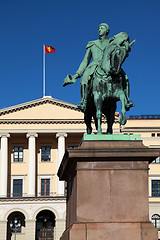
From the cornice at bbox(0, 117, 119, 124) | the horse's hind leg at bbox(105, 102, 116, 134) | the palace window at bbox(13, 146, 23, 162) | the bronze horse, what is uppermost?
the cornice at bbox(0, 117, 119, 124)

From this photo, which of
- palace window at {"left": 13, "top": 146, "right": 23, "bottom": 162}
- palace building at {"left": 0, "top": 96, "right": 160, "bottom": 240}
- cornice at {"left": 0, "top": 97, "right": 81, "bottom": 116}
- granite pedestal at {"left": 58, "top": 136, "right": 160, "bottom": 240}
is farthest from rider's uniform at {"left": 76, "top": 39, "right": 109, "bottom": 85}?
palace window at {"left": 13, "top": 146, "right": 23, "bottom": 162}

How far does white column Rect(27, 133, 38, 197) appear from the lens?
63.1 m

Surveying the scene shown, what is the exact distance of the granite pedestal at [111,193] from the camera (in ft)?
30.3

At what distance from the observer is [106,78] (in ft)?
34.2

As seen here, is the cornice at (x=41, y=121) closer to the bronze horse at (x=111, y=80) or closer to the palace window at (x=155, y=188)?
the palace window at (x=155, y=188)

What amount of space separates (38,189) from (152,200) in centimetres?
1342

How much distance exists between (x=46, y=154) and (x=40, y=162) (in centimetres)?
120

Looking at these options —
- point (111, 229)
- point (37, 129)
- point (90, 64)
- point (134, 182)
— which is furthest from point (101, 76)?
point (37, 129)

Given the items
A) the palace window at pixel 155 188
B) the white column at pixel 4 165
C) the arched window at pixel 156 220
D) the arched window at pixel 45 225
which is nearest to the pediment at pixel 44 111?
the white column at pixel 4 165

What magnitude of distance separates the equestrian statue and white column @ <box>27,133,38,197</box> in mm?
53035

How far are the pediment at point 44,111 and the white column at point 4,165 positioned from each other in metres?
2.57

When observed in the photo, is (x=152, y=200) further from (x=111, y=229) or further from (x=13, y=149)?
(x=111, y=229)

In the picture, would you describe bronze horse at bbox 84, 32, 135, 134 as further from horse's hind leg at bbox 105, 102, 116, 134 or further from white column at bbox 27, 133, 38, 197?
white column at bbox 27, 133, 38, 197

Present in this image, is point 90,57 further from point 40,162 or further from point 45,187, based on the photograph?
point 40,162
